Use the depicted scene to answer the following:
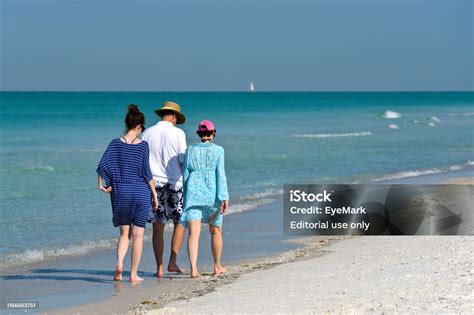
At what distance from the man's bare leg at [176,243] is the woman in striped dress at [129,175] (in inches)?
22.9

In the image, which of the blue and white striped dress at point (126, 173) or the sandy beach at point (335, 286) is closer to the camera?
the sandy beach at point (335, 286)

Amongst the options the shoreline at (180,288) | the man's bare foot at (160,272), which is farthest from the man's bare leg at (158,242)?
the shoreline at (180,288)

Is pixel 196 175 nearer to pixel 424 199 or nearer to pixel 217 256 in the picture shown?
pixel 217 256

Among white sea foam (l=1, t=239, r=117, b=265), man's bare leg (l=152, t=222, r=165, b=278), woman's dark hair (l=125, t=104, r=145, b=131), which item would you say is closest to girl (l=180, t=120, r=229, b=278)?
man's bare leg (l=152, t=222, r=165, b=278)

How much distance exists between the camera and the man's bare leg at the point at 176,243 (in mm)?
9195

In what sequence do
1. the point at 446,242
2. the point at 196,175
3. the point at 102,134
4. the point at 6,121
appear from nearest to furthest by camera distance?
the point at 196,175
the point at 446,242
the point at 102,134
the point at 6,121

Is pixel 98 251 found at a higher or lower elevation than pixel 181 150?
lower

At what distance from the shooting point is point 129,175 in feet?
28.0

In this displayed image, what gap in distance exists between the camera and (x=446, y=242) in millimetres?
9680

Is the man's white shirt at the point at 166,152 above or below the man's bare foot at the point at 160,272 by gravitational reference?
above

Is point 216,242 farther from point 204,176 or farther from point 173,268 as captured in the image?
point 204,176

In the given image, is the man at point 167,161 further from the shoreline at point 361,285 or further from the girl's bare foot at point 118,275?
the shoreline at point 361,285

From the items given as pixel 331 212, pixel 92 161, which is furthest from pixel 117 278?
pixel 92 161

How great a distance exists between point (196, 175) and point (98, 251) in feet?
10.8
